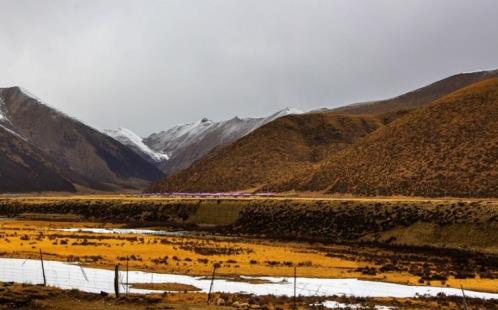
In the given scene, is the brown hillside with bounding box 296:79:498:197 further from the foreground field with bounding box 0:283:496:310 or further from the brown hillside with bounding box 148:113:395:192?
the foreground field with bounding box 0:283:496:310

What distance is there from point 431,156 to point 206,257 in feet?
284

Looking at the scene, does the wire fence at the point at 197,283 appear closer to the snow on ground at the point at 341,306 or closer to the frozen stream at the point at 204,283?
the frozen stream at the point at 204,283

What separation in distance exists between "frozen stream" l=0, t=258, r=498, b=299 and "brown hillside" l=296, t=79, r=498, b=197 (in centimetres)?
7137

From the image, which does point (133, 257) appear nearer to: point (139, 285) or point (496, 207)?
point (139, 285)

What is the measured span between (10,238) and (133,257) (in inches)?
731

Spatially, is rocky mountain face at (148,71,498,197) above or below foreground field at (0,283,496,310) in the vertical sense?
above

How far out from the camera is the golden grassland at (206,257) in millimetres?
37344

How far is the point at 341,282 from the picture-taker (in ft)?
113

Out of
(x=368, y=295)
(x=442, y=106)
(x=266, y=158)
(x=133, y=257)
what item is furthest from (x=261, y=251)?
(x=266, y=158)

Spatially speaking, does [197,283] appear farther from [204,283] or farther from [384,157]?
[384,157]

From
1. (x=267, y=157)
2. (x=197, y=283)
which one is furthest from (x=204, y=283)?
(x=267, y=157)

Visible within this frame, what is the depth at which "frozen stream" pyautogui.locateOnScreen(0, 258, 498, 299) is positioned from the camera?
29234 millimetres

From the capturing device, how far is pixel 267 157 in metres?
176

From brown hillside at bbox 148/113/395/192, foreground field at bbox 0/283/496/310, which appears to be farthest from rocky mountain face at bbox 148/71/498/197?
foreground field at bbox 0/283/496/310
